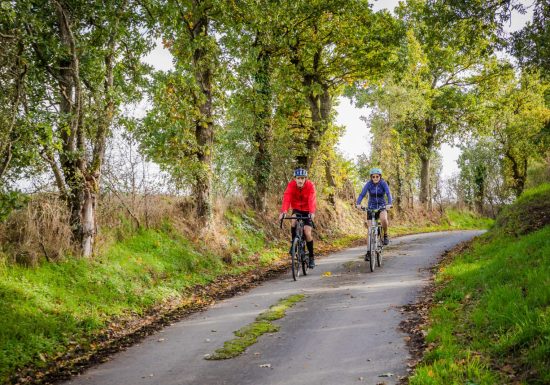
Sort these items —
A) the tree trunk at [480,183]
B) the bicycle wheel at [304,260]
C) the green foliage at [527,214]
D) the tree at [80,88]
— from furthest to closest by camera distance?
the tree trunk at [480,183]
the green foliage at [527,214]
the bicycle wheel at [304,260]
the tree at [80,88]

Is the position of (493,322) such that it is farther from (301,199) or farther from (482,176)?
(482,176)

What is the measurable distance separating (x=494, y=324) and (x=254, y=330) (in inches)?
137

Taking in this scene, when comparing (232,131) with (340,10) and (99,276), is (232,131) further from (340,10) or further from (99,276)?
(99,276)

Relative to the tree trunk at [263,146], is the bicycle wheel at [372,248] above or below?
below

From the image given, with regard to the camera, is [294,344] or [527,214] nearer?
[294,344]

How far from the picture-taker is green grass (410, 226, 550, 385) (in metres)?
4.59

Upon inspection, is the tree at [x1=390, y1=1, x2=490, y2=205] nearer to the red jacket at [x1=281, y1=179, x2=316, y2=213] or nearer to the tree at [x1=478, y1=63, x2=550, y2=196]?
the tree at [x1=478, y1=63, x2=550, y2=196]

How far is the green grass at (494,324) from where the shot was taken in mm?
4586

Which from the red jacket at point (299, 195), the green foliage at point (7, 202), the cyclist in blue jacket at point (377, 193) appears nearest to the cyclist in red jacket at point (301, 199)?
the red jacket at point (299, 195)

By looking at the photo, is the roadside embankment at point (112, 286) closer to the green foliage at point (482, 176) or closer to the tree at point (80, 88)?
the tree at point (80, 88)

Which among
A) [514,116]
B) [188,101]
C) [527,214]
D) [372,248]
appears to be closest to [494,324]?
[372,248]

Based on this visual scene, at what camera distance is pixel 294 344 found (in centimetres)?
625

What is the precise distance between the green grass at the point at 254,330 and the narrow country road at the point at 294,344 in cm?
14

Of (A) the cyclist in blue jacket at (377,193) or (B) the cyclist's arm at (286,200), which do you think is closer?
(B) the cyclist's arm at (286,200)
